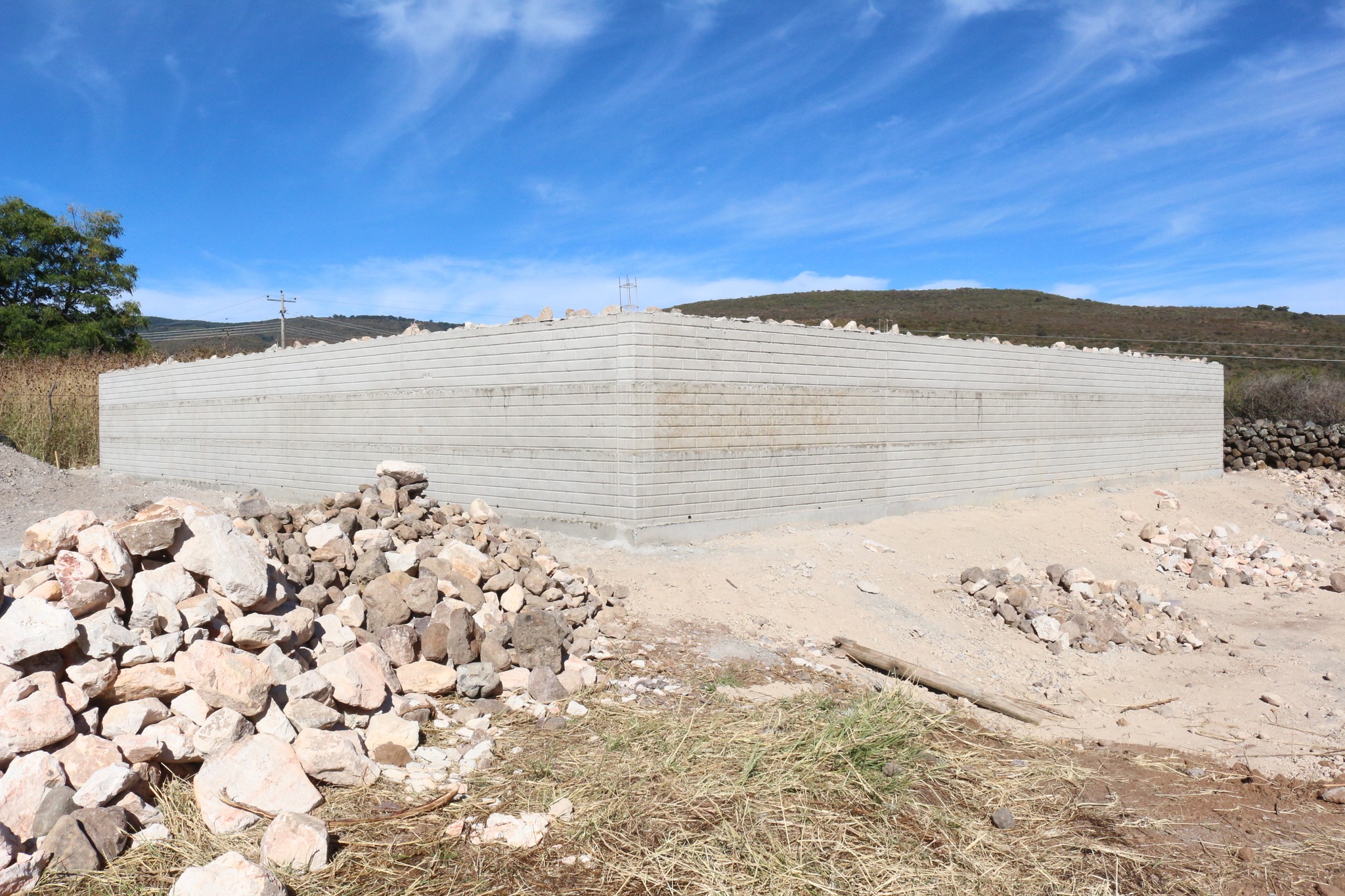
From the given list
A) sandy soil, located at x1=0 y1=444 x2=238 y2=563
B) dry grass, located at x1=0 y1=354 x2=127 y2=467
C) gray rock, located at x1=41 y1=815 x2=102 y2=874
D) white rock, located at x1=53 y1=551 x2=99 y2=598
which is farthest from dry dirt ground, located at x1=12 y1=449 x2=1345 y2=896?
dry grass, located at x1=0 y1=354 x2=127 y2=467

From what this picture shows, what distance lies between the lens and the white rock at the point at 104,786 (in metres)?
3.96

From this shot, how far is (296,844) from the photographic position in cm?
378

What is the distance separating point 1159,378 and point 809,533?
1150 cm

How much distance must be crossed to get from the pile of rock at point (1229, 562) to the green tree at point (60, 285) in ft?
102

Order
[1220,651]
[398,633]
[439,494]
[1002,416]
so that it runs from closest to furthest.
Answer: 1. [398,633]
2. [1220,651]
3. [439,494]
4. [1002,416]

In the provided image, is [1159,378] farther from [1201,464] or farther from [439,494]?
[439,494]

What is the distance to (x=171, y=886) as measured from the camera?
3.57 m

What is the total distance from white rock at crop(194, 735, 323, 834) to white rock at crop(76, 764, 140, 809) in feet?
1.01

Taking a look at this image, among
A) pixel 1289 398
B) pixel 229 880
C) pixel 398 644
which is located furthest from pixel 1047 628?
pixel 1289 398

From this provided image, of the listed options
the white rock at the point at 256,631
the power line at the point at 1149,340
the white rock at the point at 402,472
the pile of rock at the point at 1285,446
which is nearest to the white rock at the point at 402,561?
the white rock at the point at 256,631

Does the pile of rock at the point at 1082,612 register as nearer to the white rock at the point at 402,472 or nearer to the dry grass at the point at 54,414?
the white rock at the point at 402,472

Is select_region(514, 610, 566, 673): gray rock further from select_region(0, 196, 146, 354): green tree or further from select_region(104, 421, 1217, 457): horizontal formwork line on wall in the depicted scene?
select_region(0, 196, 146, 354): green tree

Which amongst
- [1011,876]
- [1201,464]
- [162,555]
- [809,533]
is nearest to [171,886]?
[162,555]

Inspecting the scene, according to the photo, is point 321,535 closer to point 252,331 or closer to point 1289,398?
point 1289,398
